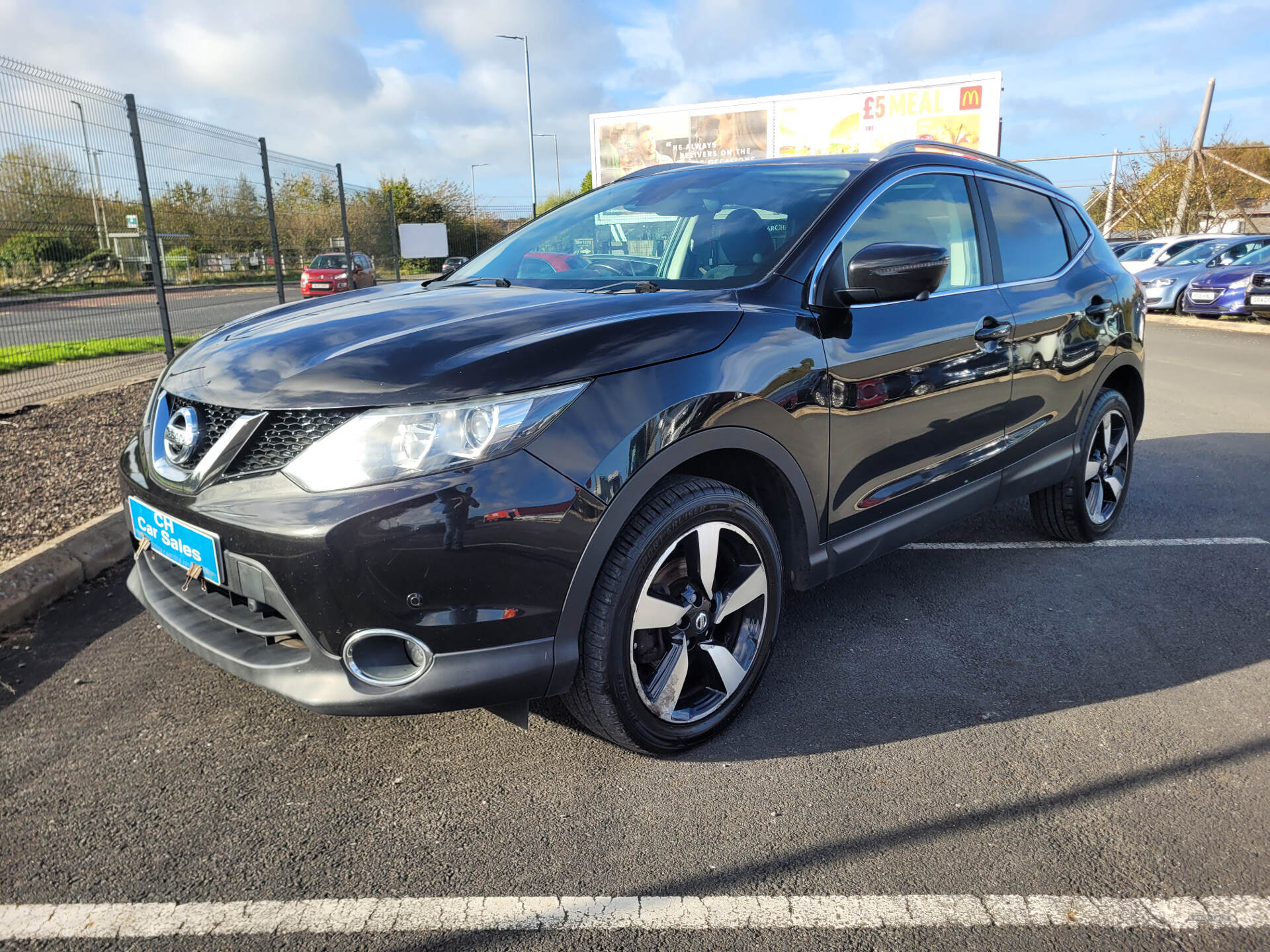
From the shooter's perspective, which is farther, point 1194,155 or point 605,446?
point 1194,155

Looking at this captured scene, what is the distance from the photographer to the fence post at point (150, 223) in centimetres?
786

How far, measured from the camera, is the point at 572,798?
2.37 m

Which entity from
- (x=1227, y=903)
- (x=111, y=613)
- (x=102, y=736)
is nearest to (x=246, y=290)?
(x=111, y=613)

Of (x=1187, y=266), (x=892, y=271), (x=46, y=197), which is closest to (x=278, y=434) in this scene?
(x=892, y=271)

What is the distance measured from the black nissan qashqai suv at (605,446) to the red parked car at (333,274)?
12826 millimetres

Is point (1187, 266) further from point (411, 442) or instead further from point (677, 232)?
point (411, 442)

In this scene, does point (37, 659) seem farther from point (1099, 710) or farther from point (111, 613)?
point (1099, 710)

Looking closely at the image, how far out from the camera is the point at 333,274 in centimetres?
1761

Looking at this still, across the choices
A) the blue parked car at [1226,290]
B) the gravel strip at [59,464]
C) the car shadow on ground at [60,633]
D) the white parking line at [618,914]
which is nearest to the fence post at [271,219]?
the gravel strip at [59,464]

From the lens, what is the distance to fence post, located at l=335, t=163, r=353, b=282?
15930 millimetres

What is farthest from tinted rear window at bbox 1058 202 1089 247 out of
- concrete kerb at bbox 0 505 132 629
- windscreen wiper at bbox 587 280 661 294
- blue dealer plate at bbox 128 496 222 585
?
concrete kerb at bbox 0 505 132 629

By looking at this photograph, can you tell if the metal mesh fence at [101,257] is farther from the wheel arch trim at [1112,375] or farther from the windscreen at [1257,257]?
the windscreen at [1257,257]

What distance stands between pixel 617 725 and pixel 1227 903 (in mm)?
1451

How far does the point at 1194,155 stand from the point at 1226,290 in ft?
49.8
